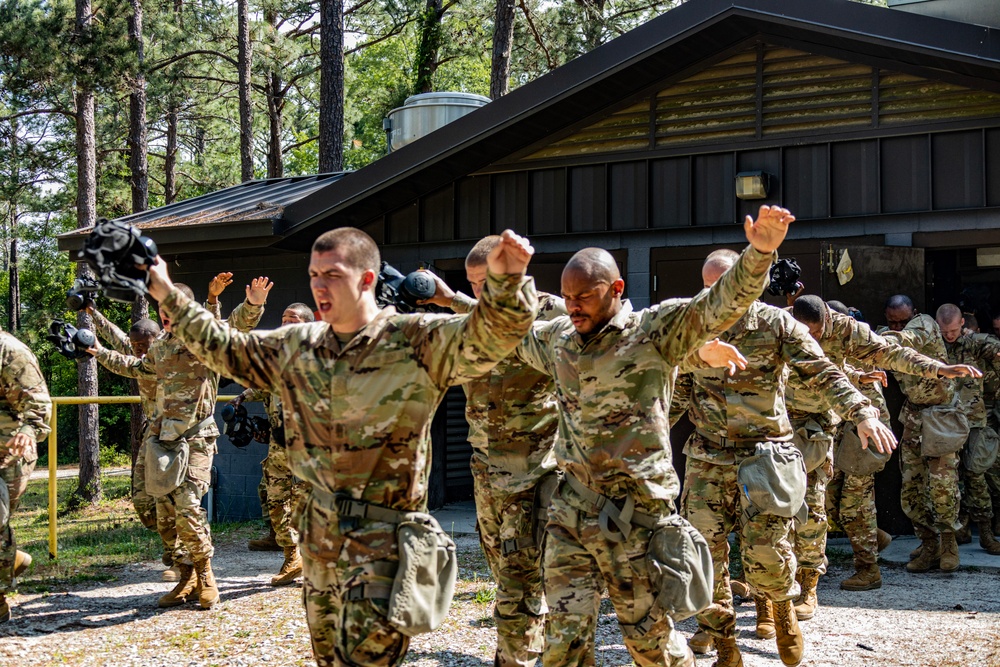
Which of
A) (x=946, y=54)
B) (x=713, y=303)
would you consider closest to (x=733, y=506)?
(x=713, y=303)

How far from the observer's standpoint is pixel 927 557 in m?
8.47

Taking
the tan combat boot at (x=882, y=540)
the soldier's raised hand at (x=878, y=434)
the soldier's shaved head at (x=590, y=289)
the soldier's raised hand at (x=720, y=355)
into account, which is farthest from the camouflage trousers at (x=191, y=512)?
the tan combat boot at (x=882, y=540)

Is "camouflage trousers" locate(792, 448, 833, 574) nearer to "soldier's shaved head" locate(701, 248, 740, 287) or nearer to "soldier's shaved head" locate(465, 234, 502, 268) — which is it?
"soldier's shaved head" locate(701, 248, 740, 287)

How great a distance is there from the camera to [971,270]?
1420 centimetres

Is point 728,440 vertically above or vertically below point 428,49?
below

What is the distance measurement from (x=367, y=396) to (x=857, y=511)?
217 inches

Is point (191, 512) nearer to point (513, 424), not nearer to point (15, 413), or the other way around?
point (15, 413)

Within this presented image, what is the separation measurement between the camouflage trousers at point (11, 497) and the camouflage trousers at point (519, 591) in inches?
145

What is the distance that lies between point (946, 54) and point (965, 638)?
4.68 metres

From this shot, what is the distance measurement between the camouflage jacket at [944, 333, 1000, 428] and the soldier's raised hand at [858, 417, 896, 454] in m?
4.67

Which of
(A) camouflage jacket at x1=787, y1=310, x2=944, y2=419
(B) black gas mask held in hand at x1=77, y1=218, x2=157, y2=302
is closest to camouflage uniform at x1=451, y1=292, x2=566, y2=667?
(A) camouflage jacket at x1=787, y1=310, x2=944, y2=419

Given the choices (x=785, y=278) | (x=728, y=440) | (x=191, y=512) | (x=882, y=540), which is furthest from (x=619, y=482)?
(x=882, y=540)

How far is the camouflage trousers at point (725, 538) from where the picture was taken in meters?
5.60

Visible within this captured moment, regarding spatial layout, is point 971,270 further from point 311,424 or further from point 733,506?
point 311,424
